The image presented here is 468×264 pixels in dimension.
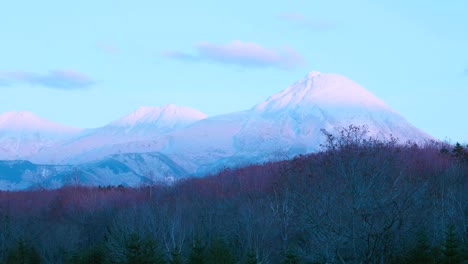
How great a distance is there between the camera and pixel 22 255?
118ft

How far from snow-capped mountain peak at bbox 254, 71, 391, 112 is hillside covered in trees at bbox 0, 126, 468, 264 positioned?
9213 centimetres

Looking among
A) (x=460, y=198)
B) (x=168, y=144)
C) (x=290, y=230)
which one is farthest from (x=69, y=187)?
(x=168, y=144)

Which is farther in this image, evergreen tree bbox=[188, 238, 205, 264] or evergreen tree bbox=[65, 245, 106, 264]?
evergreen tree bbox=[65, 245, 106, 264]

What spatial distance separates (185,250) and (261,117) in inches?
4978

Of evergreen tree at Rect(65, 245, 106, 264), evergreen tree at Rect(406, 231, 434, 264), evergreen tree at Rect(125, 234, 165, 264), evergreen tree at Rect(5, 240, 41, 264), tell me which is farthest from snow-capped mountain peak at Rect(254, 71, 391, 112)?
evergreen tree at Rect(406, 231, 434, 264)

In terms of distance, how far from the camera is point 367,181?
21391 mm

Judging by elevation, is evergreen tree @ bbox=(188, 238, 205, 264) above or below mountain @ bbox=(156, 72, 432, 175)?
below

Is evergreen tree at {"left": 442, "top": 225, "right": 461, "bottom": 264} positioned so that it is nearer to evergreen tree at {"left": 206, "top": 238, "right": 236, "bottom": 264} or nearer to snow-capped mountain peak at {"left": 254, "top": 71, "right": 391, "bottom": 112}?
evergreen tree at {"left": 206, "top": 238, "right": 236, "bottom": 264}

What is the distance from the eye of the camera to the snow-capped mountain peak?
148875mm

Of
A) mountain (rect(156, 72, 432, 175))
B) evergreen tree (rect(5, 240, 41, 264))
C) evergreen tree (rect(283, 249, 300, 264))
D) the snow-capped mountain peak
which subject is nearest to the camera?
evergreen tree (rect(283, 249, 300, 264))

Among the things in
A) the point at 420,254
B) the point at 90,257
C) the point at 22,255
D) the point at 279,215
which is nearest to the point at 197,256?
the point at 279,215

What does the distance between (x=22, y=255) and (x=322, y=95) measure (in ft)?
399

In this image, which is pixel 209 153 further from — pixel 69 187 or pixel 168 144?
pixel 69 187

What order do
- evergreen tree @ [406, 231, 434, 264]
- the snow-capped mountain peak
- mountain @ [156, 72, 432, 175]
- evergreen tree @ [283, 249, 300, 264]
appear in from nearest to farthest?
evergreen tree @ [283, 249, 300, 264], evergreen tree @ [406, 231, 434, 264], mountain @ [156, 72, 432, 175], the snow-capped mountain peak
